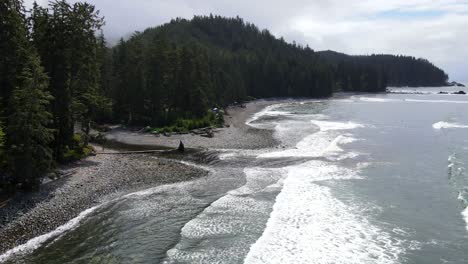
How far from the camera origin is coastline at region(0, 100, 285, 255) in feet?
79.4

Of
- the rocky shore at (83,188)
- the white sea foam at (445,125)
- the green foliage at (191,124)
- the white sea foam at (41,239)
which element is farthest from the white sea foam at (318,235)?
the white sea foam at (445,125)

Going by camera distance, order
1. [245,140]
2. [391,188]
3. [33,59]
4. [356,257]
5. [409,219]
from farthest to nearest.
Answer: [245,140] → [391,188] → [33,59] → [409,219] → [356,257]

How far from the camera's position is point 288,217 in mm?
26766

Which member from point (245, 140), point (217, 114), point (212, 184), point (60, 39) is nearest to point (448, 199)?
point (212, 184)

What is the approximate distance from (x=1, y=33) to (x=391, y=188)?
106 feet

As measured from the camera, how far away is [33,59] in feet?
101

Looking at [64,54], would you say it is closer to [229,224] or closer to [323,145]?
[229,224]

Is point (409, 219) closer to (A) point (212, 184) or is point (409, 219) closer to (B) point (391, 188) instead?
(B) point (391, 188)

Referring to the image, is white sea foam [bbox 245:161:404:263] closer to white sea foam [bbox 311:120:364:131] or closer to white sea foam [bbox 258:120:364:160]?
white sea foam [bbox 258:120:364:160]

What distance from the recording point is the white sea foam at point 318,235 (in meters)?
21.0

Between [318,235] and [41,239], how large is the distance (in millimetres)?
14851

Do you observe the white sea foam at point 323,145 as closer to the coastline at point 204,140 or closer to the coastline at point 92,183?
the coastline at point 204,140

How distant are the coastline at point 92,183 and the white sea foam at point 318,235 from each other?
10.9 meters

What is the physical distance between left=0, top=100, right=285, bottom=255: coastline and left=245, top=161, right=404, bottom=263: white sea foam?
429 inches
